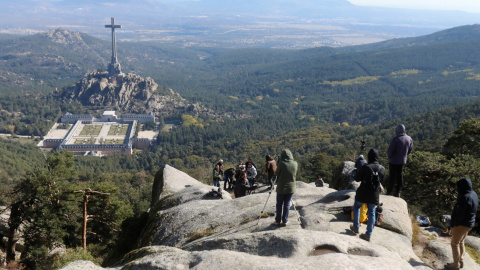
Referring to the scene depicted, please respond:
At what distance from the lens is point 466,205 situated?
10.4 m

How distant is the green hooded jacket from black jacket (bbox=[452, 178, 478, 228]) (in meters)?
4.82

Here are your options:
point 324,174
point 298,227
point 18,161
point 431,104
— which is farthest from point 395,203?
point 431,104

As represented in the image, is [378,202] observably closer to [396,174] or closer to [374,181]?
[374,181]

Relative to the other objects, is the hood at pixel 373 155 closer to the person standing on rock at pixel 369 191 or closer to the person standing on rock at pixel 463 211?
the person standing on rock at pixel 369 191

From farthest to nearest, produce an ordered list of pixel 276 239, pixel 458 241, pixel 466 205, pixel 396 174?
pixel 396 174 < pixel 458 241 < pixel 466 205 < pixel 276 239

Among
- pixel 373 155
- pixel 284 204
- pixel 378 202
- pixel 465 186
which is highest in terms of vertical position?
pixel 373 155

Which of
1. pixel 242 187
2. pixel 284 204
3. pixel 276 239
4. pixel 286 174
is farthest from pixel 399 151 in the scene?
pixel 242 187

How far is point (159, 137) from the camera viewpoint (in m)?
151

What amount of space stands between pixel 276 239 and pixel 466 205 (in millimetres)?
5478

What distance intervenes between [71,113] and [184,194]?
18306 centimetres

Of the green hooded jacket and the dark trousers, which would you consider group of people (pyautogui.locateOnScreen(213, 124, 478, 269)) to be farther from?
the dark trousers

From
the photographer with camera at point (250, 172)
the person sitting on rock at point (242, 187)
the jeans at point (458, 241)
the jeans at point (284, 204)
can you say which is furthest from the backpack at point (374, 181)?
the photographer with camera at point (250, 172)

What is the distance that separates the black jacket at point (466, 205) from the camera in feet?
34.1

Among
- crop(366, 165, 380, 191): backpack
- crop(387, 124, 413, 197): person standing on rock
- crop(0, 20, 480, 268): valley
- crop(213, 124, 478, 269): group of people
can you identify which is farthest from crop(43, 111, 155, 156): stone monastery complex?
crop(366, 165, 380, 191): backpack
